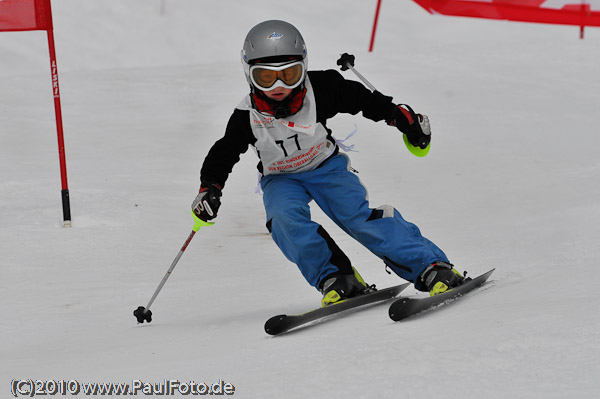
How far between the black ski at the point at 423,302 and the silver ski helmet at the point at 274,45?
121 cm

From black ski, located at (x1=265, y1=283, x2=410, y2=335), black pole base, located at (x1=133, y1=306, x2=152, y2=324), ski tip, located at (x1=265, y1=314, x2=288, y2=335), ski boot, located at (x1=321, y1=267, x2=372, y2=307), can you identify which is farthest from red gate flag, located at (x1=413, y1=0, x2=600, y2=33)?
ski tip, located at (x1=265, y1=314, x2=288, y2=335)

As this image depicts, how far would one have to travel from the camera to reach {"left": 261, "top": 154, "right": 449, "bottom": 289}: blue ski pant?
3.65m

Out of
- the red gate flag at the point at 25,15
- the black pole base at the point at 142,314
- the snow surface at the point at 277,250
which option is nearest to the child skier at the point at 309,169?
the snow surface at the point at 277,250

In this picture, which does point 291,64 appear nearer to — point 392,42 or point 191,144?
point 191,144

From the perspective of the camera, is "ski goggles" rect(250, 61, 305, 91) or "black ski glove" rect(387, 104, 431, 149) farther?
"black ski glove" rect(387, 104, 431, 149)

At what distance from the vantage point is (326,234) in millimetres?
3754

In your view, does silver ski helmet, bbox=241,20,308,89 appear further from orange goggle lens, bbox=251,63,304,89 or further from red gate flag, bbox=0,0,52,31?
red gate flag, bbox=0,0,52,31

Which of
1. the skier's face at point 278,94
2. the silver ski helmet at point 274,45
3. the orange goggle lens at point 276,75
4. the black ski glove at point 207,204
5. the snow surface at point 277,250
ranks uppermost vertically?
the silver ski helmet at point 274,45

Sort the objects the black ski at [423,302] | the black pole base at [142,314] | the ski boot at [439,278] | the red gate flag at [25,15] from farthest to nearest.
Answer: the red gate flag at [25,15]
the black pole base at [142,314]
the ski boot at [439,278]
the black ski at [423,302]

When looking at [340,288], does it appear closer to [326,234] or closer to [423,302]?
[326,234]

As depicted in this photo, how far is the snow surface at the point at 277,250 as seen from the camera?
229 cm

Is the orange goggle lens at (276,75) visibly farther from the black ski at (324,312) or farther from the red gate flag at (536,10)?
the red gate flag at (536,10)

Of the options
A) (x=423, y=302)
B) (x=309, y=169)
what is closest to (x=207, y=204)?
(x=309, y=169)

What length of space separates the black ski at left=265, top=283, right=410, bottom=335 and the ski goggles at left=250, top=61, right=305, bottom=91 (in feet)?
3.36
